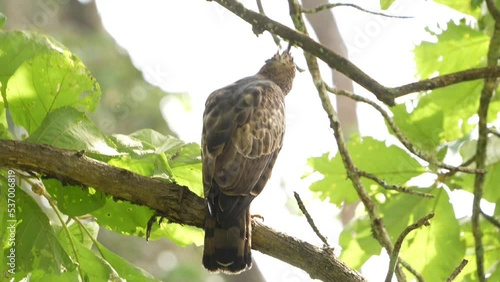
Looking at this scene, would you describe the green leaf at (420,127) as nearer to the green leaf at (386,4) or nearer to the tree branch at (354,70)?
the green leaf at (386,4)

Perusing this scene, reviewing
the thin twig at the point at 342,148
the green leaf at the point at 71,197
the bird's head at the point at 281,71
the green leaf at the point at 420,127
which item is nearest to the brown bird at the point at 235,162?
the thin twig at the point at 342,148

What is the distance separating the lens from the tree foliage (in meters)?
2.96

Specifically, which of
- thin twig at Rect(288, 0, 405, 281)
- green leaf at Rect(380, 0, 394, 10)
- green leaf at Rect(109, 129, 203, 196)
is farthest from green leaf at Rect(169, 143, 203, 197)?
green leaf at Rect(380, 0, 394, 10)

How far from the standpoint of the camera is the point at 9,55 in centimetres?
307

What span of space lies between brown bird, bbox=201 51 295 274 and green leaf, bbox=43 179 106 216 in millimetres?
493

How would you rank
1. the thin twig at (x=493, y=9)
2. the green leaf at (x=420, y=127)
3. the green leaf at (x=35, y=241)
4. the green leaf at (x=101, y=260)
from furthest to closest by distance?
1. the green leaf at (x=420, y=127)
2. the thin twig at (x=493, y=9)
3. the green leaf at (x=101, y=260)
4. the green leaf at (x=35, y=241)

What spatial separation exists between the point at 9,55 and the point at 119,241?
528 cm

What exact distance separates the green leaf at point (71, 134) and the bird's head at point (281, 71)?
1.80m

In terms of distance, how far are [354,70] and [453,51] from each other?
1658 mm

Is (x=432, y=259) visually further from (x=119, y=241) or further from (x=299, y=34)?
(x=119, y=241)

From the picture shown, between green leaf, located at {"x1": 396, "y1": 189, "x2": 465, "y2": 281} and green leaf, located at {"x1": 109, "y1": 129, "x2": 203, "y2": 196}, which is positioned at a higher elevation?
green leaf, located at {"x1": 396, "y1": 189, "x2": 465, "y2": 281}

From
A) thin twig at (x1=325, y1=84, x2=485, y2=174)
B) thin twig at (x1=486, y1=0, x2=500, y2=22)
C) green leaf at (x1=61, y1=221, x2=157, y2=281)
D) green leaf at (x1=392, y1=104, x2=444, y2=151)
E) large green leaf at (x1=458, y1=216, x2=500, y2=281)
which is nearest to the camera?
green leaf at (x1=61, y1=221, x2=157, y2=281)

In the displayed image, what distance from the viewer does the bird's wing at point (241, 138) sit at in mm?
3385

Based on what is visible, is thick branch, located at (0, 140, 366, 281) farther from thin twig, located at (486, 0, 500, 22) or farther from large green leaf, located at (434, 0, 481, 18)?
large green leaf, located at (434, 0, 481, 18)
